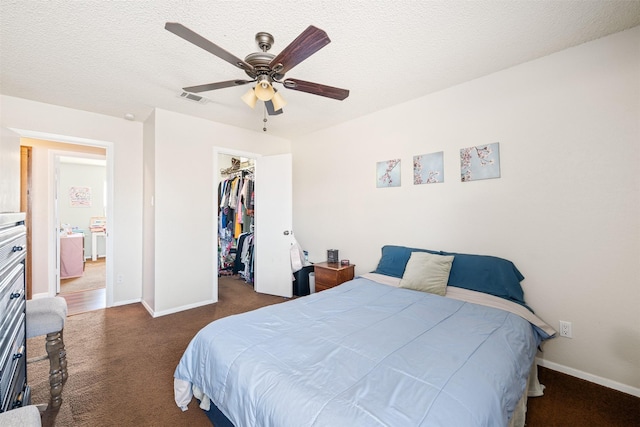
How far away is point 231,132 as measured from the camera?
3.95 meters

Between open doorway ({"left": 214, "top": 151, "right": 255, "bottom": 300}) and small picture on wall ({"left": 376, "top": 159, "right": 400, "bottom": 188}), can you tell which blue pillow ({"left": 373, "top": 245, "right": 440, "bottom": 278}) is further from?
A: open doorway ({"left": 214, "top": 151, "right": 255, "bottom": 300})

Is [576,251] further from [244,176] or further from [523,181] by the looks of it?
[244,176]

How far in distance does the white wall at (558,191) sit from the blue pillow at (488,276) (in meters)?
0.11

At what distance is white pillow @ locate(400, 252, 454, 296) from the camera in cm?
238

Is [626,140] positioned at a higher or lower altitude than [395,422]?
higher

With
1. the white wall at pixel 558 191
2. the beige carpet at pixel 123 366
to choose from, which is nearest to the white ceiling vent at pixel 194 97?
the white wall at pixel 558 191

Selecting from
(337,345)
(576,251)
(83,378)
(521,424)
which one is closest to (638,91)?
(576,251)

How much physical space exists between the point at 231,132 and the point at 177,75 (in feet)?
4.86

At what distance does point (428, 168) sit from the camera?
2900 millimetres

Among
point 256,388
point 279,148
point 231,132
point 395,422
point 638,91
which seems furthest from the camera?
point 279,148

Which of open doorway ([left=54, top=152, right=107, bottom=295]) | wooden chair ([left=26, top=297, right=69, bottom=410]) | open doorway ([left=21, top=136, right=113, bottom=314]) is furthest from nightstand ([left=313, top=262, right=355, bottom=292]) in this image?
open doorway ([left=54, top=152, right=107, bottom=295])

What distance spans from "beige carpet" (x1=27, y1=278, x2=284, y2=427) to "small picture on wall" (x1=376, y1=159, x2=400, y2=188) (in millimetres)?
2329

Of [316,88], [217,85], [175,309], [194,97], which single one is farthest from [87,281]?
[316,88]

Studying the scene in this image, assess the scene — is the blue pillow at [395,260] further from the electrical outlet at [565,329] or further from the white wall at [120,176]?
the white wall at [120,176]
